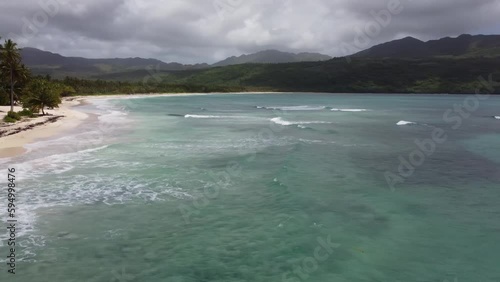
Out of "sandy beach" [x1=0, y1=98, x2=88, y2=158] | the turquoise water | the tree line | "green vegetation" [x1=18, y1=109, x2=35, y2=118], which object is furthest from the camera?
the tree line

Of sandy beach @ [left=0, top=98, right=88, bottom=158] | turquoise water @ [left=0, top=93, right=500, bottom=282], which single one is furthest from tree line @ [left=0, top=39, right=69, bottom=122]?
turquoise water @ [left=0, top=93, right=500, bottom=282]

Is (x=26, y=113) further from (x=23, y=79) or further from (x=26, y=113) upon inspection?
Result: (x=23, y=79)

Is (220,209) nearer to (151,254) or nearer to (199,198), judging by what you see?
(199,198)

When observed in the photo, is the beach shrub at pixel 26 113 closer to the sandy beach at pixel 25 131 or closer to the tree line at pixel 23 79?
the tree line at pixel 23 79

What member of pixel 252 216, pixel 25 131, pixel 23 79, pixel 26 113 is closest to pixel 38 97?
pixel 26 113

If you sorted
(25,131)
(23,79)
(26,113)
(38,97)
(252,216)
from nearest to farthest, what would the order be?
(252,216) < (25,131) < (26,113) < (38,97) < (23,79)

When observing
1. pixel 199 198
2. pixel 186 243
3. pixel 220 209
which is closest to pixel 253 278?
pixel 186 243

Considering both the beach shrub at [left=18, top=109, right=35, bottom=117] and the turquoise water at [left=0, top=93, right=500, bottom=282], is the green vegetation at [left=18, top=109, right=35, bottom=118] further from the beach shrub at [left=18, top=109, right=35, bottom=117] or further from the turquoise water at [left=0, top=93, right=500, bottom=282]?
the turquoise water at [left=0, top=93, right=500, bottom=282]

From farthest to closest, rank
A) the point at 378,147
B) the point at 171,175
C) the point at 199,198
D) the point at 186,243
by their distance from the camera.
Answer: the point at 378,147
the point at 171,175
the point at 199,198
the point at 186,243
